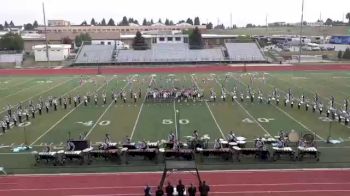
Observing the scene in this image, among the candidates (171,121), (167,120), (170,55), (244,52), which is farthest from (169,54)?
(171,121)

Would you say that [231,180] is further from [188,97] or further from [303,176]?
[188,97]

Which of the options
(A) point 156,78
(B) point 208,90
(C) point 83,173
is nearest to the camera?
(C) point 83,173

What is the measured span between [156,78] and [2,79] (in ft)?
60.6

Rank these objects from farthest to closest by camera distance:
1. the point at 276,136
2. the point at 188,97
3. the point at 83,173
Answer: the point at 188,97 → the point at 276,136 → the point at 83,173

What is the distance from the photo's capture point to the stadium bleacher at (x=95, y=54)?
7369 cm

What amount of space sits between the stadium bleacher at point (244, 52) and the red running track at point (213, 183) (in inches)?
2248

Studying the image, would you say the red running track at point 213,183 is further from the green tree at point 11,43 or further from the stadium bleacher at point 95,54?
the green tree at point 11,43

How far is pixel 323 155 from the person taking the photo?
60.5ft

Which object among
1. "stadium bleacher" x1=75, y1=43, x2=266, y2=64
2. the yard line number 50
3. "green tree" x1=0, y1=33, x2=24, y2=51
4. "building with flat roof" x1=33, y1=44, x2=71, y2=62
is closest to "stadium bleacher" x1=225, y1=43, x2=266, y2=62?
"stadium bleacher" x1=75, y1=43, x2=266, y2=64

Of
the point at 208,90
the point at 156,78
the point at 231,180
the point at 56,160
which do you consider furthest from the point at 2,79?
the point at 231,180

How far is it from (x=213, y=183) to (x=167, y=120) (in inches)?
424

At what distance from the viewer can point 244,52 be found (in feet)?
253

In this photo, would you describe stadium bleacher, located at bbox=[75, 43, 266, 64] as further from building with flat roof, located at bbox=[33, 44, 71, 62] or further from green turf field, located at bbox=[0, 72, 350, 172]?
green turf field, located at bbox=[0, 72, 350, 172]

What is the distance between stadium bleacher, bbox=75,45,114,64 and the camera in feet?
242
